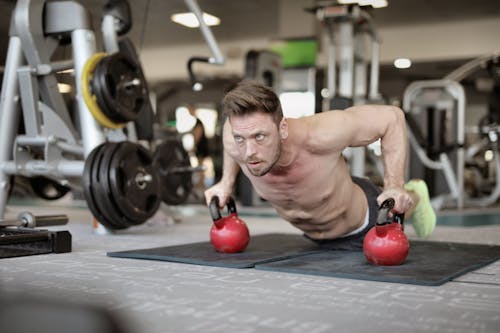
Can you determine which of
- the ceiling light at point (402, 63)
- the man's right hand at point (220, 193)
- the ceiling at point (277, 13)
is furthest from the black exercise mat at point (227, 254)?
the ceiling light at point (402, 63)

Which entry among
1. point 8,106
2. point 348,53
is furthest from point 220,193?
point 348,53

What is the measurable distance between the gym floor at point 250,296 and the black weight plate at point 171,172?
4.91ft

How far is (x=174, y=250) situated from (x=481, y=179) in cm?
717

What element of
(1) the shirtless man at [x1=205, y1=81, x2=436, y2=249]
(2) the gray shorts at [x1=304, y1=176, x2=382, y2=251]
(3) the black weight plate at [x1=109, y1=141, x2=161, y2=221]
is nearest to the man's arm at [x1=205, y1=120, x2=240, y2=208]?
(1) the shirtless man at [x1=205, y1=81, x2=436, y2=249]

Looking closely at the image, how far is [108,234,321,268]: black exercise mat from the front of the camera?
1910 millimetres

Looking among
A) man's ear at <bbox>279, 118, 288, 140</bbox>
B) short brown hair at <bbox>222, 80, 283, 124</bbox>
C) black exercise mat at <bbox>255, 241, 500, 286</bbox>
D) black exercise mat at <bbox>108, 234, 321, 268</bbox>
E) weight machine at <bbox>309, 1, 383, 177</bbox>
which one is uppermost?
weight machine at <bbox>309, 1, 383, 177</bbox>

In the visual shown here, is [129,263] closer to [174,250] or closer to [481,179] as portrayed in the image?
[174,250]

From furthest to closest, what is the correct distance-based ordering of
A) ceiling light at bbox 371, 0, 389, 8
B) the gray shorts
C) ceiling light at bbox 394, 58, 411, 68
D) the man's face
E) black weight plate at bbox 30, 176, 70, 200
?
ceiling light at bbox 394, 58, 411, 68 < ceiling light at bbox 371, 0, 389, 8 < black weight plate at bbox 30, 176, 70, 200 < the gray shorts < the man's face

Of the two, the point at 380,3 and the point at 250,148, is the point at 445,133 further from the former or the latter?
the point at 250,148

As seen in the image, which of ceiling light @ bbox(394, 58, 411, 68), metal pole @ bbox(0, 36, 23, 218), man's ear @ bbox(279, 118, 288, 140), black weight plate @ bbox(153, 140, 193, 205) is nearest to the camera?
man's ear @ bbox(279, 118, 288, 140)

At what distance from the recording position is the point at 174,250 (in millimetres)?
2186

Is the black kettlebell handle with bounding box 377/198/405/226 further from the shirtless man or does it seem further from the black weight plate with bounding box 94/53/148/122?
the black weight plate with bounding box 94/53/148/122

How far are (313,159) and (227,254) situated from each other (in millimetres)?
438

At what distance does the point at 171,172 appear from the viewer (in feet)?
12.2
